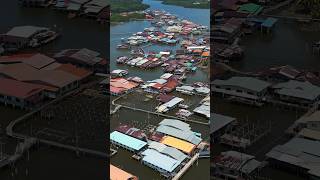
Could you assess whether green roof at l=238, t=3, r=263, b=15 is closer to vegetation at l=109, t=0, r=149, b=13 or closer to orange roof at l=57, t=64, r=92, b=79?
orange roof at l=57, t=64, r=92, b=79

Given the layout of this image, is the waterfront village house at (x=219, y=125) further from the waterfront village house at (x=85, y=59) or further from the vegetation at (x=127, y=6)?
the vegetation at (x=127, y=6)

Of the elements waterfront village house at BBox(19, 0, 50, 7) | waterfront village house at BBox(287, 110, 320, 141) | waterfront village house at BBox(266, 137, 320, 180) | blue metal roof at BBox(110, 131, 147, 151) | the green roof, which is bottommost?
blue metal roof at BBox(110, 131, 147, 151)

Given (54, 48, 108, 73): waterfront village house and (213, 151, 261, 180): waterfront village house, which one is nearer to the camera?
(213, 151, 261, 180): waterfront village house

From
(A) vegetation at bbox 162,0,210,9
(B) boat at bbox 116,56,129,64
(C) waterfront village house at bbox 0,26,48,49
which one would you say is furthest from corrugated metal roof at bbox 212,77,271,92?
(A) vegetation at bbox 162,0,210,9

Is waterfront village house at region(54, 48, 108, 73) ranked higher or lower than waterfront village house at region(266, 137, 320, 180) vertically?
higher

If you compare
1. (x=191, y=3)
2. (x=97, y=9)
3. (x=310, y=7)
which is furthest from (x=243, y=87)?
(x=191, y=3)

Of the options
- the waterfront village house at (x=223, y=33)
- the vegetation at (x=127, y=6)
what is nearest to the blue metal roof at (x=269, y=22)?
the waterfront village house at (x=223, y=33)
